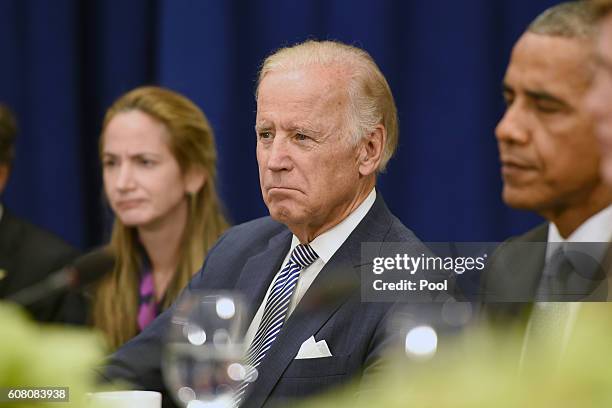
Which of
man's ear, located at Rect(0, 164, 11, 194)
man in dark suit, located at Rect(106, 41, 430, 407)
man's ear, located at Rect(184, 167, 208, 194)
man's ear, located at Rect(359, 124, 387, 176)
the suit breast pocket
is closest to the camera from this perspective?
the suit breast pocket

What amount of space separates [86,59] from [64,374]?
2.70 m

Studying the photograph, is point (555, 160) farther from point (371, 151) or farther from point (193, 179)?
point (193, 179)

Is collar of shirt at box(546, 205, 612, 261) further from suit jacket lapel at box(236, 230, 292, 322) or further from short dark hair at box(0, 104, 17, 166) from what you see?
short dark hair at box(0, 104, 17, 166)

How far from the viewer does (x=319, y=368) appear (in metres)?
1.40

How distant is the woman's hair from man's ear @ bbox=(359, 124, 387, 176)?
676 mm

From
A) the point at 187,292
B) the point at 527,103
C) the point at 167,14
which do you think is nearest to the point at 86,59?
the point at 167,14

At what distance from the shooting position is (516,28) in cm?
239

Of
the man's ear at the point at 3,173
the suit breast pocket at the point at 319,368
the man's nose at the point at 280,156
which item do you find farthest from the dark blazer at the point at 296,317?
the man's ear at the point at 3,173

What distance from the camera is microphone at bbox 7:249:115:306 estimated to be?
3.19 ft

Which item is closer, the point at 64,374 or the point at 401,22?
the point at 64,374

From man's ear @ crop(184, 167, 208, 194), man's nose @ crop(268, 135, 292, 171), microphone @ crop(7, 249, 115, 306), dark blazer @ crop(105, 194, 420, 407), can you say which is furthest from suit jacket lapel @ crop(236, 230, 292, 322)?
man's ear @ crop(184, 167, 208, 194)

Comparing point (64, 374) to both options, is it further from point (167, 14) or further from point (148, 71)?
point (148, 71)

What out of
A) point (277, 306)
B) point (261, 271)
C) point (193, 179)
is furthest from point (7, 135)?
point (277, 306)

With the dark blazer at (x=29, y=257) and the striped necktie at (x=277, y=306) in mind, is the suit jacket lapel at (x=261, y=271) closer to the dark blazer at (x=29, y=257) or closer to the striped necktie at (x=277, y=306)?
the striped necktie at (x=277, y=306)
